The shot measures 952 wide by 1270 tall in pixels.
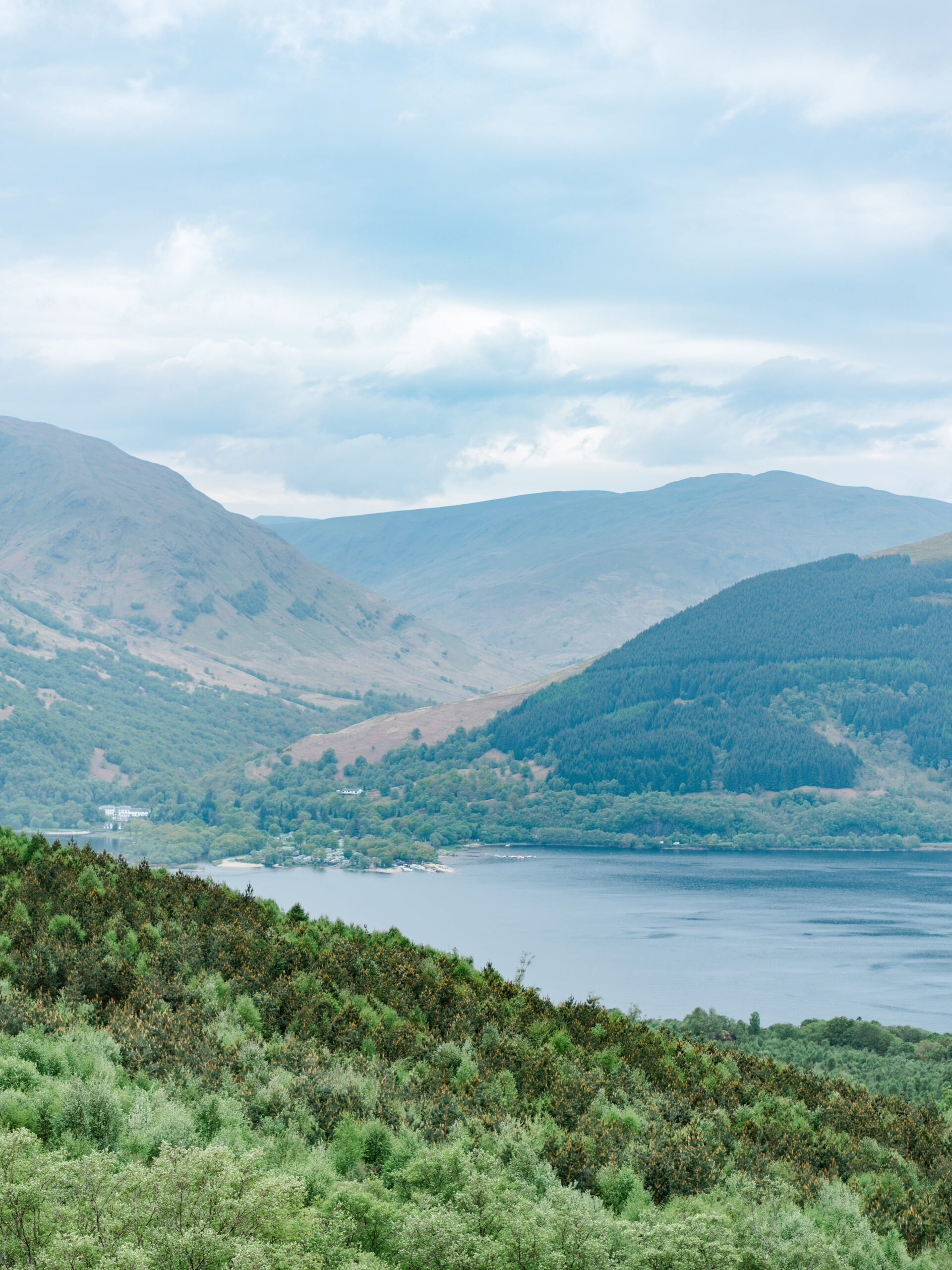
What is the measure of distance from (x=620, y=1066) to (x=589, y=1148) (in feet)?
12.9

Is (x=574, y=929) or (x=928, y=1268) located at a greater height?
(x=928, y=1268)

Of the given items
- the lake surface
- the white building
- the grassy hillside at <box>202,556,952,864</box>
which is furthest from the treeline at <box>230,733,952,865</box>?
the white building

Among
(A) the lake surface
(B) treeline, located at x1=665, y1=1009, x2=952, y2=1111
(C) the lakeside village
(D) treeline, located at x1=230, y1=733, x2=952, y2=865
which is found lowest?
(C) the lakeside village

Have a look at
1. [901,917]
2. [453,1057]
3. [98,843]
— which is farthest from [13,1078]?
[98,843]

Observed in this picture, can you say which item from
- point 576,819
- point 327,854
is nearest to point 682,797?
point 576,819

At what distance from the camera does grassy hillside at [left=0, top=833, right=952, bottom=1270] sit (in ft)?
29.3

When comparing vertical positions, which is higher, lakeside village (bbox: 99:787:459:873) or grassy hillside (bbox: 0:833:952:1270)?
grassy hillside (bbox: 0:833:952:1270)

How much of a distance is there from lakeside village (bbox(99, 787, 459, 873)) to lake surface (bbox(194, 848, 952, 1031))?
380 cm

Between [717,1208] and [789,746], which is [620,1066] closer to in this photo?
[717,1208]

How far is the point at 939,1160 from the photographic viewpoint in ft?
50.2

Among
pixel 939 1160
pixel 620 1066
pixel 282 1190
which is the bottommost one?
pixel 939 1160

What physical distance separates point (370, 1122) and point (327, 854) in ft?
488

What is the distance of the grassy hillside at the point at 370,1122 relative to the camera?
29.3ft

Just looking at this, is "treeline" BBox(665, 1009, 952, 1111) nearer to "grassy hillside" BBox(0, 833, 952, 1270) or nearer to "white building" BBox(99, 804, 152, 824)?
"grassy hillside" BBox(0, 833, 952, 1270)
